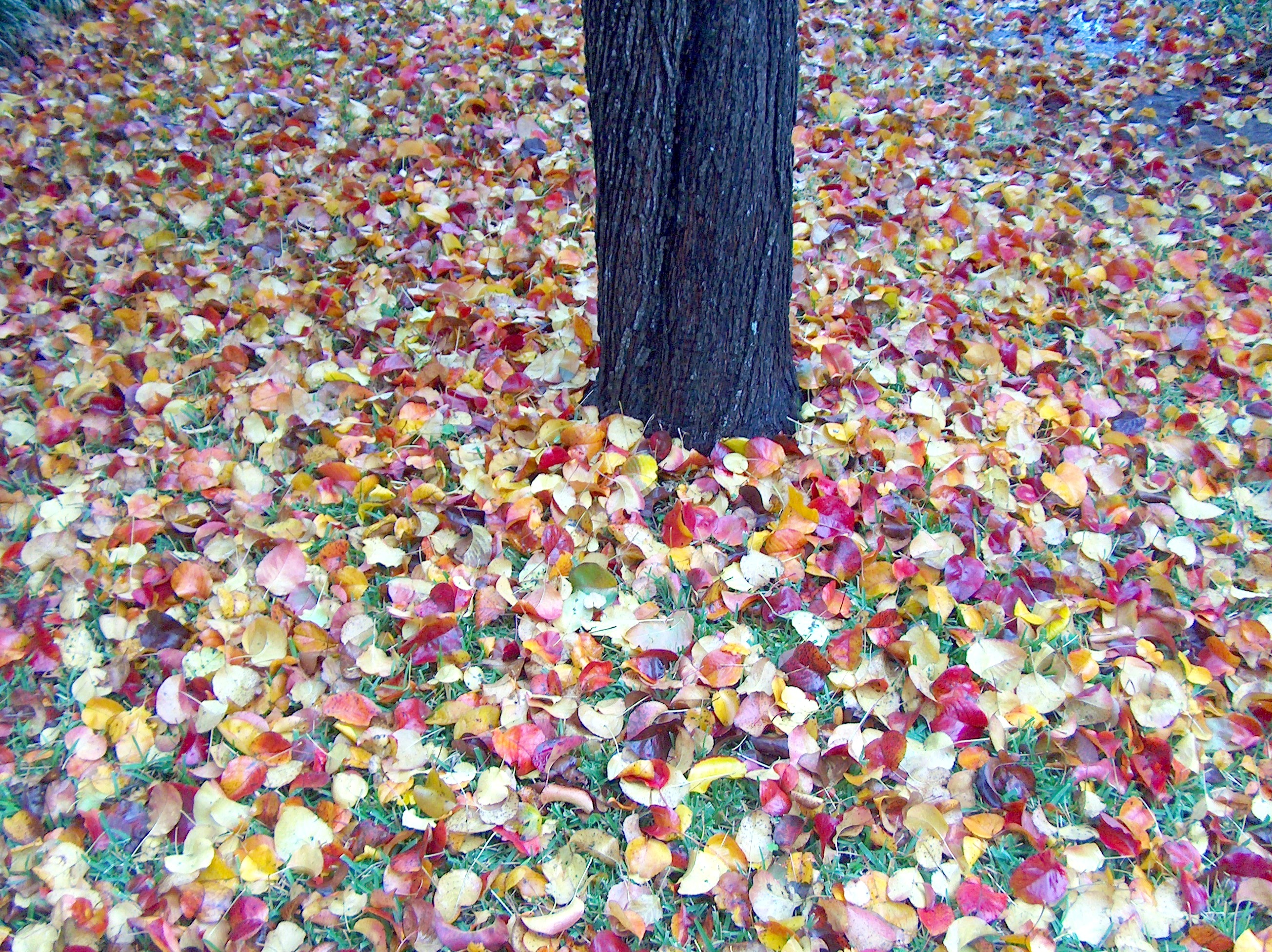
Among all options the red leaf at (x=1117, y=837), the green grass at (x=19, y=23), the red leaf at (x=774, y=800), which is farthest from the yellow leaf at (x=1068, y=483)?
the green grass at (x=19, y=23)

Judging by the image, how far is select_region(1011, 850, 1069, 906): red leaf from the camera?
5.00 ft

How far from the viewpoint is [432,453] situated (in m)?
2.31

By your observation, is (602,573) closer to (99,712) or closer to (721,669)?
(721,669)

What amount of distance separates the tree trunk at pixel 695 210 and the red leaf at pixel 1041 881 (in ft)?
3.90

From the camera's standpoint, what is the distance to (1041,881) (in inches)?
60.3

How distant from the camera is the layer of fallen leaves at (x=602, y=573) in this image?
158 cm

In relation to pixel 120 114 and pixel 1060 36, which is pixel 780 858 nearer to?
pixel 120 114

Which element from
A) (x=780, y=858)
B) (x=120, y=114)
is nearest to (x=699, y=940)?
(x=780, y=858)

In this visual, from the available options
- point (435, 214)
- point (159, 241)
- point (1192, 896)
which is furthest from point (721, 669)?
point (159, 241)

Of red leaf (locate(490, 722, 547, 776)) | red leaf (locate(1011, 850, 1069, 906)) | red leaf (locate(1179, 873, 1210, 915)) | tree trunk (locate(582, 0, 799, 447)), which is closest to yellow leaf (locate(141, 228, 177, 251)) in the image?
tree trunk (locate(582, 0, 799, 447))

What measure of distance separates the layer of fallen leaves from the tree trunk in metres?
0.13

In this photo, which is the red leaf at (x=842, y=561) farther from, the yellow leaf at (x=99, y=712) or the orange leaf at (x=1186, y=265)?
the orange leaf at (x=1186, y=265)

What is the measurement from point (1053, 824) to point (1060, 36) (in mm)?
4243

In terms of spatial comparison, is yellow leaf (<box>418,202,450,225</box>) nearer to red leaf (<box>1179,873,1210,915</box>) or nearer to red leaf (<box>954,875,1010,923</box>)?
red leaf (<box>954,875,1010,923</box>)
